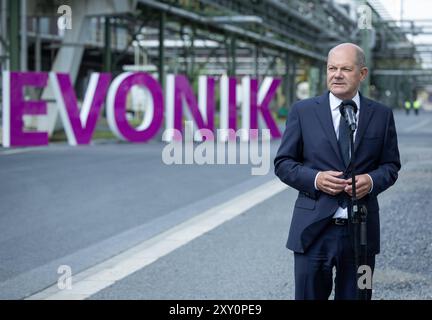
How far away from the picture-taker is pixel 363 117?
345 cm

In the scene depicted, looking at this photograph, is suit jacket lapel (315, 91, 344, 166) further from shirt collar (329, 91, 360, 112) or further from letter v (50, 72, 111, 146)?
letter v (50, 72, 111, 146)

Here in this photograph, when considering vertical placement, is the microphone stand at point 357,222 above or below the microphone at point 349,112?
below

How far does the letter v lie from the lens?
82.8 feet

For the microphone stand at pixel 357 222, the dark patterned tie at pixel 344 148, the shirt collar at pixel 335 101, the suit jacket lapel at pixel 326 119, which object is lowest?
the microphone stand at pixel 357 222

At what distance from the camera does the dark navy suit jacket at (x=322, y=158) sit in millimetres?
3406

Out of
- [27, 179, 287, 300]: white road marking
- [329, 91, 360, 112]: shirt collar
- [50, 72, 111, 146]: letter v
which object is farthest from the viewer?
[50, 72, 111, 146]: letter v

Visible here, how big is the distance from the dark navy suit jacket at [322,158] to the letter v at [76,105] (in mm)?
22001

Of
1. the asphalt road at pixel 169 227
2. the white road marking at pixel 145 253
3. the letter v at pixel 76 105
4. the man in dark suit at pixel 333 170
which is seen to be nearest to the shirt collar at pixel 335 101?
the man in dark suit at pixel 333 170

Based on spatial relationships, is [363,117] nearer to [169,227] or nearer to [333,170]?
[333,170]

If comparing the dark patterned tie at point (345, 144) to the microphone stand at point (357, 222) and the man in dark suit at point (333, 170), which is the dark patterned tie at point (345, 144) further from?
the microphone stand at point (357, 222)

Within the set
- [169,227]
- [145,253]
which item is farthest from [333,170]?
[169,227]

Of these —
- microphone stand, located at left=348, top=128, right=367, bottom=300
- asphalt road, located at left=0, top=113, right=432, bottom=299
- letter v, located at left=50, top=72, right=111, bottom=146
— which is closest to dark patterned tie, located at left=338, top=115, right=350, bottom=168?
microphone stand, located at left=348, top=128, right=367, bottom=300

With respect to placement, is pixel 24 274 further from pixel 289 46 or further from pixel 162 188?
pixel 289 46

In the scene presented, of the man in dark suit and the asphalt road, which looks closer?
the man in dark suit
